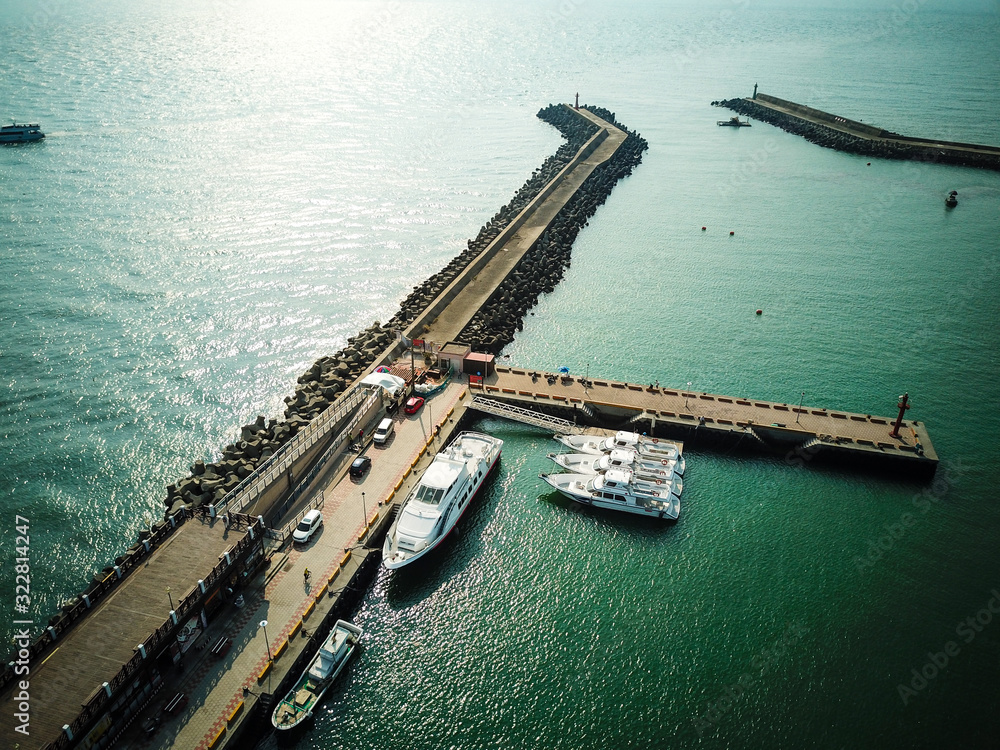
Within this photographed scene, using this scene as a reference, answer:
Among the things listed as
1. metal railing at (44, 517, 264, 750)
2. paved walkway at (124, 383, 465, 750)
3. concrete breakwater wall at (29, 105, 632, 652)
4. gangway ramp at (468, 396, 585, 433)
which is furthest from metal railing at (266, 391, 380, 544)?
gangway ramp at (468, 396, 585, 433)

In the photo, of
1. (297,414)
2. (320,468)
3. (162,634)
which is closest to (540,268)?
(297,414)

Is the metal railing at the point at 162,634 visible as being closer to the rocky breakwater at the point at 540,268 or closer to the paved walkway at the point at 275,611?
the paved walkway at the point at 275,611

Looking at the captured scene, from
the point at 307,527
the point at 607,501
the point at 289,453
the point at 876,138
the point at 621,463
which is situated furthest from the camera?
the point at 876,138

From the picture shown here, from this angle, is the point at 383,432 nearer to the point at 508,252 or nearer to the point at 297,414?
the point at 297,414

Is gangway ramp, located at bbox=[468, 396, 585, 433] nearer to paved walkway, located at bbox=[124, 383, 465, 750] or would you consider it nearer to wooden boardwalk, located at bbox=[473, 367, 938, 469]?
wooden boardwalk, located at bbox=[473, 367, 938, 469]

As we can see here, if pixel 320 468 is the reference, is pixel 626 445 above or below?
above

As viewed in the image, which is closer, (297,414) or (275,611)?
(275,611)

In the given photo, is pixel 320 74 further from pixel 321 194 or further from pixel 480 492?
pixel 480 492
